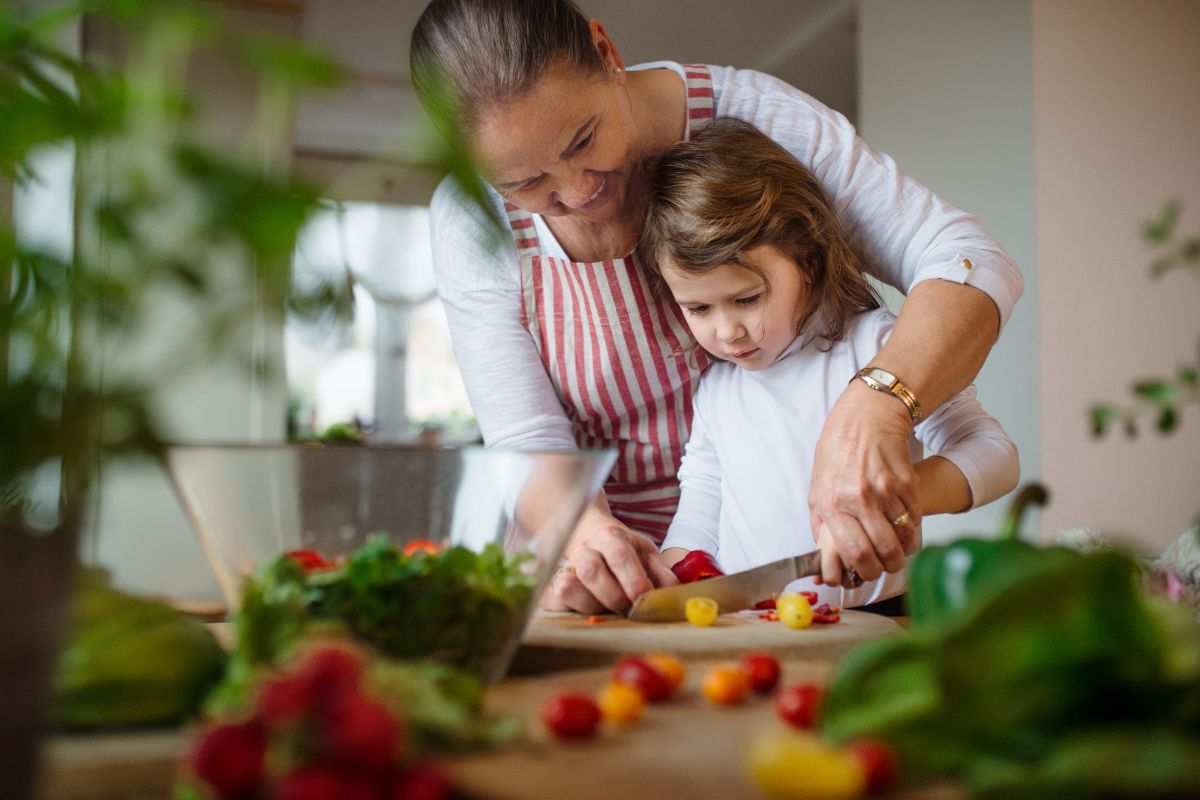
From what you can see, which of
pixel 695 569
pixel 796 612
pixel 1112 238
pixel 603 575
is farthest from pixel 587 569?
pixel 1112 238

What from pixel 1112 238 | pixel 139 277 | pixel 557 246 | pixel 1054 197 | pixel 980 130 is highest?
pixel 980 130

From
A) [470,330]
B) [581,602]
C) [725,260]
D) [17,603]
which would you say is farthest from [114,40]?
[17,603]

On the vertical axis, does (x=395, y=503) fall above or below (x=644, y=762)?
above

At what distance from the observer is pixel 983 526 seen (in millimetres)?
3469

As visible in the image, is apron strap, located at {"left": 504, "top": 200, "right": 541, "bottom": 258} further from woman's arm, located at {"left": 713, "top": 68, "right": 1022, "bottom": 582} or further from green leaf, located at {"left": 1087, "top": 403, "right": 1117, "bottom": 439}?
green leaf, located at {"left": 1087, "top": 403, "right": 1117, "bottom": 439}

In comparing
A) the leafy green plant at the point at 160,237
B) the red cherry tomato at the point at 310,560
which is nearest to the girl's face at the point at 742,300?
the red cherry tomato at the point at 310,560

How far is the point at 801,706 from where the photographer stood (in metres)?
0.59

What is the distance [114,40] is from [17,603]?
408cm

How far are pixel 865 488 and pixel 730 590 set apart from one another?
19cm

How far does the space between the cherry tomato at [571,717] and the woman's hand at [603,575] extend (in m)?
0.64

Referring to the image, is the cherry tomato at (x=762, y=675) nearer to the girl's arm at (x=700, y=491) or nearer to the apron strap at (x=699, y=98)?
the girl's arm at (x=700, y=491)

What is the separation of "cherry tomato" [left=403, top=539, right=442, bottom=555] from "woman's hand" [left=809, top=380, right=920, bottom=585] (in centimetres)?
53

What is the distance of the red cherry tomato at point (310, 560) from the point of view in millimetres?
817

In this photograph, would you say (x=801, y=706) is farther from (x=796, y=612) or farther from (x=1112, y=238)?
(x=1112, y=238)
